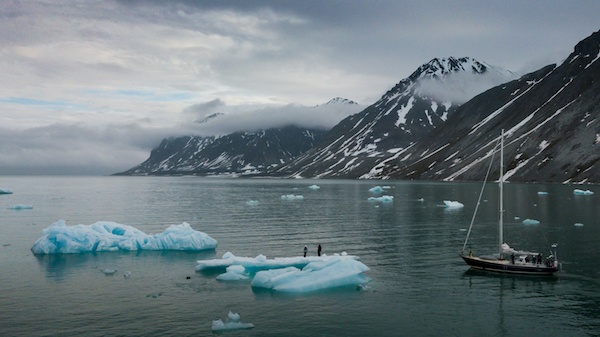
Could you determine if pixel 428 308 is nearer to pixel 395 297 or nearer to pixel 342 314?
pixel 395 297

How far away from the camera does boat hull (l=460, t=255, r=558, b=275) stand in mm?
47500

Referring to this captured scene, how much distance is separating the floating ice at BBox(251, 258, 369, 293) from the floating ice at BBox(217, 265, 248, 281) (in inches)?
115

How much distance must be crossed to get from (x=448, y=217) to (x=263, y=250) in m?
52.4

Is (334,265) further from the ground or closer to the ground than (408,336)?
further from the ground

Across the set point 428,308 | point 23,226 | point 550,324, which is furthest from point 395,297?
point 23,226

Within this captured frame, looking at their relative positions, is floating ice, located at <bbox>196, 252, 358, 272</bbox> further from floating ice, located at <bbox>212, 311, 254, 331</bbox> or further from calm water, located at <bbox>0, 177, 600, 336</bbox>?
floating ice, located at <bbox>212, 311, 254, 331</bbox>

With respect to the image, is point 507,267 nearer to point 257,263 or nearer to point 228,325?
point 257,263

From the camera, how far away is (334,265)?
43250mm

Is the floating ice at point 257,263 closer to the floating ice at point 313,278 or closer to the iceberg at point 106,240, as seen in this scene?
the floating ice at point 313,278

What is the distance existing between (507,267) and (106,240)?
150 feet

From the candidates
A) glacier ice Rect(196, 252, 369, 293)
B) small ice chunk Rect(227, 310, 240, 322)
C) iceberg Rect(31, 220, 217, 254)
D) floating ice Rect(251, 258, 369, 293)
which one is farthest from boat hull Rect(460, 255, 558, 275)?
iceberg Rect(31, 220, 217, 254)

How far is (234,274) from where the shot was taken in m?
44.7

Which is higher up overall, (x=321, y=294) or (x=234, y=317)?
(x=234, y=317)

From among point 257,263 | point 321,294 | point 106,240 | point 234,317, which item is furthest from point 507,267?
point 106,240
